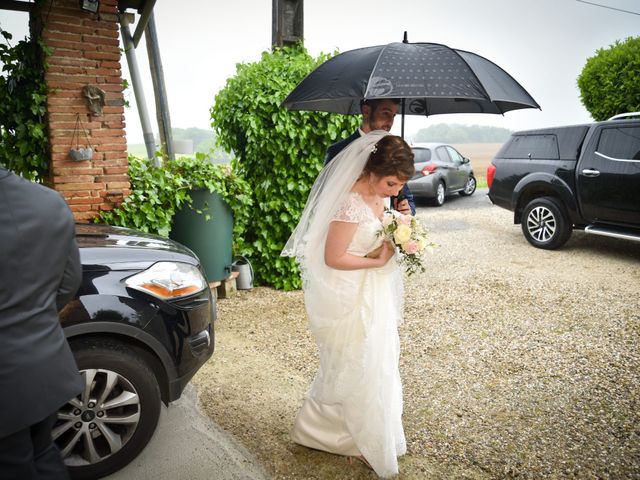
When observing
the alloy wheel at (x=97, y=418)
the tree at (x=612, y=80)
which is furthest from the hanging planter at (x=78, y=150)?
the tree at (x=612, y=80)

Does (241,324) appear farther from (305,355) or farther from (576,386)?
(576,386)

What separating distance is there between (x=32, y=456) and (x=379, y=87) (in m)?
2.36

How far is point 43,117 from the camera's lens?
16.0 feet

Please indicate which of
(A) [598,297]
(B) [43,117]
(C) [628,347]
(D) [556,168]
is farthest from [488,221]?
(B) [43,117]

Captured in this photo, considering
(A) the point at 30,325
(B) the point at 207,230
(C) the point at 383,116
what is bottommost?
(B) the point at 207,230

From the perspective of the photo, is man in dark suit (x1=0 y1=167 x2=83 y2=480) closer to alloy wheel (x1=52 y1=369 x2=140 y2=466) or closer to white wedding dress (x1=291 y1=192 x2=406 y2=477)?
alloy wheel (x1=52 y1=369 x2=140 y2=466)

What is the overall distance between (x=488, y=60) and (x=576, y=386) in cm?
259

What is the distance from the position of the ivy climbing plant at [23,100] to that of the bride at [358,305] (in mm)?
3389

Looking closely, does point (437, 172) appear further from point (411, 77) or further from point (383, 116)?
point (411, 77)

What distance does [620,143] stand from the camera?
7375mm

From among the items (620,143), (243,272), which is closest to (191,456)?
(243,272)

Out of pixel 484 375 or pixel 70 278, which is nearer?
pixel 70 278

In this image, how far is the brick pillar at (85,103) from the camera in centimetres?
484

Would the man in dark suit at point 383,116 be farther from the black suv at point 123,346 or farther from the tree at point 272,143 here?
the tree at point 272,143
